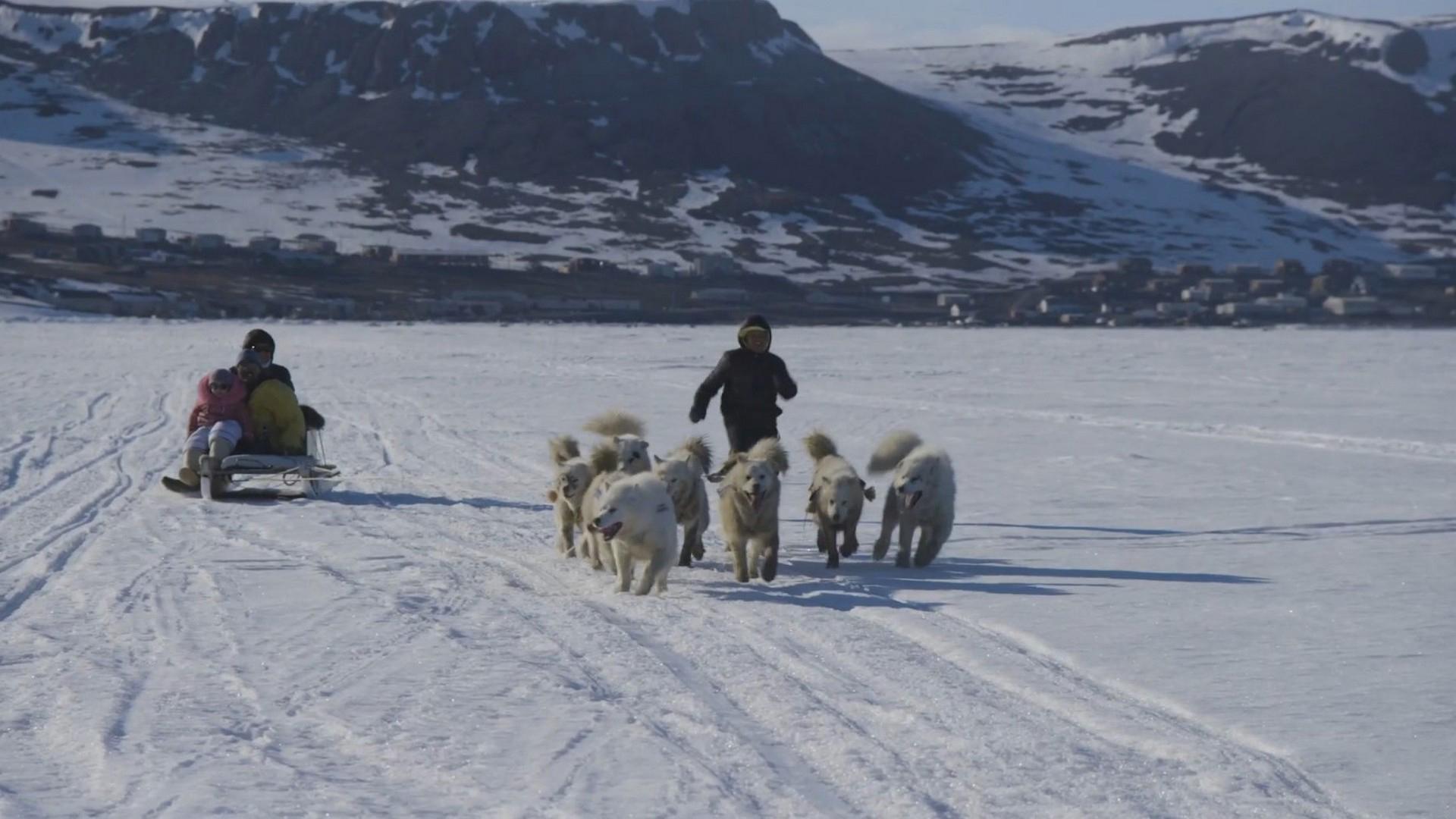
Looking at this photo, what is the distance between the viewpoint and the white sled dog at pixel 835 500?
11172mm

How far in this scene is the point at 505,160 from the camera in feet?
634

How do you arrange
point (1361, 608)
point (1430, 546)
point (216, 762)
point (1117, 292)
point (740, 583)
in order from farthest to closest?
point (1117, 292), point (1430, 546), point (740, 583), point (1361, 608), point (216, 762)

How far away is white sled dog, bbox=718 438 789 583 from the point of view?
413 inches

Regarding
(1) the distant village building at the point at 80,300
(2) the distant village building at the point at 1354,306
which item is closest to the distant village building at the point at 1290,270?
(2) the distant village building at the point at 1354,306

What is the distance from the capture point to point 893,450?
12.3 metres

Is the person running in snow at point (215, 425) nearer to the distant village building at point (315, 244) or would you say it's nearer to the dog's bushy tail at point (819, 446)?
the dog's bushy tail at point (819, 446)

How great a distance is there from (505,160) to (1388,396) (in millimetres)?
168568

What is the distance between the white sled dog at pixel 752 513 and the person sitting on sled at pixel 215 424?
5.41m

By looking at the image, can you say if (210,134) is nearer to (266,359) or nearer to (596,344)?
(596,344)

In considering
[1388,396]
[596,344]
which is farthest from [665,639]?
[596,344]

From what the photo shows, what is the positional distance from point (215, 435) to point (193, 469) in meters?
0.32

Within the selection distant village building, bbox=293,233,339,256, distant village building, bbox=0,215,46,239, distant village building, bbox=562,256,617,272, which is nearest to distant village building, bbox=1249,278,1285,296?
distant village building, bbox=562,256,617,272

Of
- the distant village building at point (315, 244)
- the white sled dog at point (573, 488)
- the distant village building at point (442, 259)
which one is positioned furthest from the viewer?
the distant village building at point (315, 244)

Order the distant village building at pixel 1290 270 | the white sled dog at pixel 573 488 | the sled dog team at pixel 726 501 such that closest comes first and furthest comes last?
the sled dog team at pixel 726 501, the white sled dog at pixel 573 488, the distant village building at pixel 1290 270
